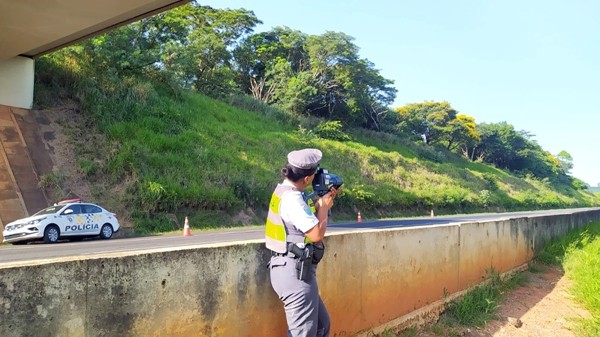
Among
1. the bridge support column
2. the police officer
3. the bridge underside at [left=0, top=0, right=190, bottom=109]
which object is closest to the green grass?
the police officer

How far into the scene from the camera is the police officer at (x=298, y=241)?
3.21m

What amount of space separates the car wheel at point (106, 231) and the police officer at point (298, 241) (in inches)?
530

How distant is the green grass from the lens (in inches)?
253

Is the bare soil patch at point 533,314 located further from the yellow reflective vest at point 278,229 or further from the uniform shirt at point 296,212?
the uniform shirt at point 296,212

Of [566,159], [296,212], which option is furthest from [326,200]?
[566,159]

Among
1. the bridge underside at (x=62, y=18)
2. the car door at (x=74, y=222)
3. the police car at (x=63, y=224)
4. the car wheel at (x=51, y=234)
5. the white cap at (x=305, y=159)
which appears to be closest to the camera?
the white cap at (x=305, y=159)

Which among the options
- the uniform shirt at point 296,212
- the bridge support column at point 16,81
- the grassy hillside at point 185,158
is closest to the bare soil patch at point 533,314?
the uniform shirt at point 296,212

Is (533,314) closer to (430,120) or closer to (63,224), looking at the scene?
(63,224)

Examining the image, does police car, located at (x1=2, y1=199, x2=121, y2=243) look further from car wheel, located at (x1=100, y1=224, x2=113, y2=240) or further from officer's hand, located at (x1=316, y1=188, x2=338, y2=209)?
officer's hand, located at (x1=316, y1=188, x2=338, y2=209)

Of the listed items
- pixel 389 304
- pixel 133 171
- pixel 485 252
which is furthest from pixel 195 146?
pixel 389 304

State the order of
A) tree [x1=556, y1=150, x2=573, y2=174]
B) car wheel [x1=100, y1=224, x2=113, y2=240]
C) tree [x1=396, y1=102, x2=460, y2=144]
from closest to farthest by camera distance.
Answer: car wheel [x1=100, y1=224, x2=113, y2=240] → tree [x1=396, y1=102, x2=460, y2=144] → tree [x1=556, y1=150, x2=573, y2=174]

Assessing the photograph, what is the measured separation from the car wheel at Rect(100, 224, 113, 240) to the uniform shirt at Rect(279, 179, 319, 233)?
13.6 metres

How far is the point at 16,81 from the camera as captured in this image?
18.6 m

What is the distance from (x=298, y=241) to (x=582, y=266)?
8.81 meters
